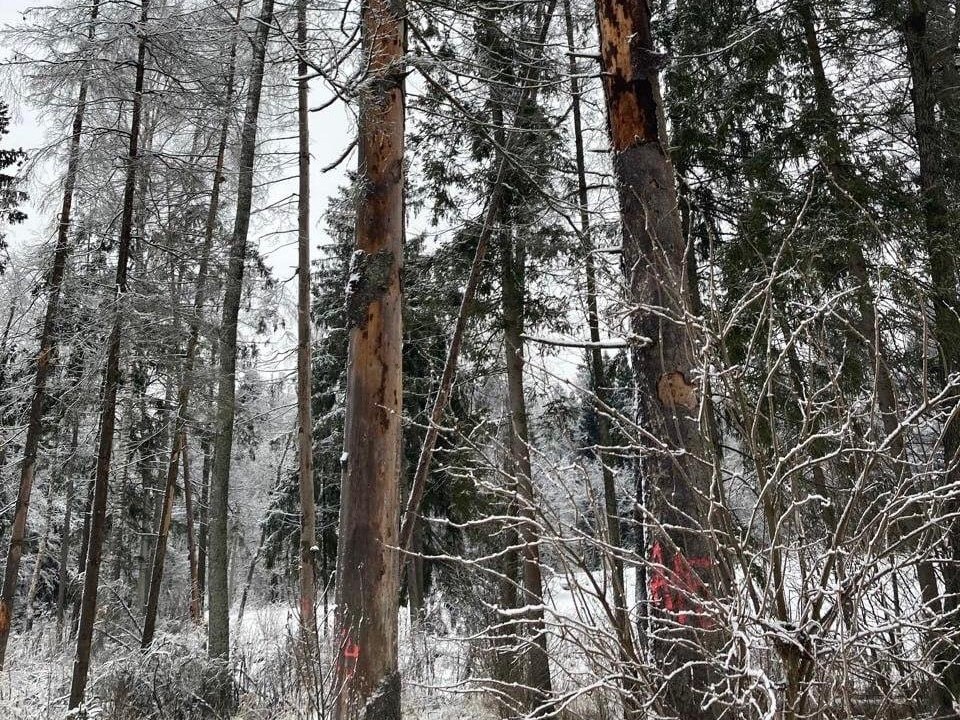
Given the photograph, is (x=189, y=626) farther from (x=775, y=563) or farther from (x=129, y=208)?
(x=775, y=563)

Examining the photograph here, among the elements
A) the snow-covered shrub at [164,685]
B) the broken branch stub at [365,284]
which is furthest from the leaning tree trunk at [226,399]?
the broken branch stub at [365,284]

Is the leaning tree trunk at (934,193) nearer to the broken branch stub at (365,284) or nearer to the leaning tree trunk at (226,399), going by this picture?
the broken branch stub at (365,284)

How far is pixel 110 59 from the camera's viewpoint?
7457 millimetres

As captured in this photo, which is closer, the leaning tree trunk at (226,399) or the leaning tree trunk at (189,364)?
the leaning tree trunk at (189,364)

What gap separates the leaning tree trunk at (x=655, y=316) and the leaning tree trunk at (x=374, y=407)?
1.54 m

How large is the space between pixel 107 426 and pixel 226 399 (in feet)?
6.78

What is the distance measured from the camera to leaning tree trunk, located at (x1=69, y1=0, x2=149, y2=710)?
6.64 meters

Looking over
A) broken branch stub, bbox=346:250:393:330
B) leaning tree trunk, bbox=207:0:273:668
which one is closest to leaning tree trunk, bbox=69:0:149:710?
leaning tree trunk, bbox=207:0:273:668

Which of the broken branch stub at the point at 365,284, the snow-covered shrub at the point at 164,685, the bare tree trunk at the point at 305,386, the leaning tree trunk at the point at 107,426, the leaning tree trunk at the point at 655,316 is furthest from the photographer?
the bare tree trunk at the point at 305,386

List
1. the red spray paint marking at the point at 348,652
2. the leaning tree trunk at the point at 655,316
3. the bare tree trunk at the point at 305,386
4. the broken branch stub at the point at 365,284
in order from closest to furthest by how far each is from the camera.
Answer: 1. the leaning tree trunk at the point at 655,316
2. the red spray paint marking at the point at 348,652
3. the broken branch stub at the point at 365,284
4. the bare tree trunk at the point at 305,386

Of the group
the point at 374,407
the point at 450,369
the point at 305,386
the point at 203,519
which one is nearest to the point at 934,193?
the point at 450,369

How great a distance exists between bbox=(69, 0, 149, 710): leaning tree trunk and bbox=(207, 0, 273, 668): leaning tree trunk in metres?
1.32

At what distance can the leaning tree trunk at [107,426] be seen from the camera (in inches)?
261

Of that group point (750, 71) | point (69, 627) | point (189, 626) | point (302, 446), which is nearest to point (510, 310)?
point (302, 446)
